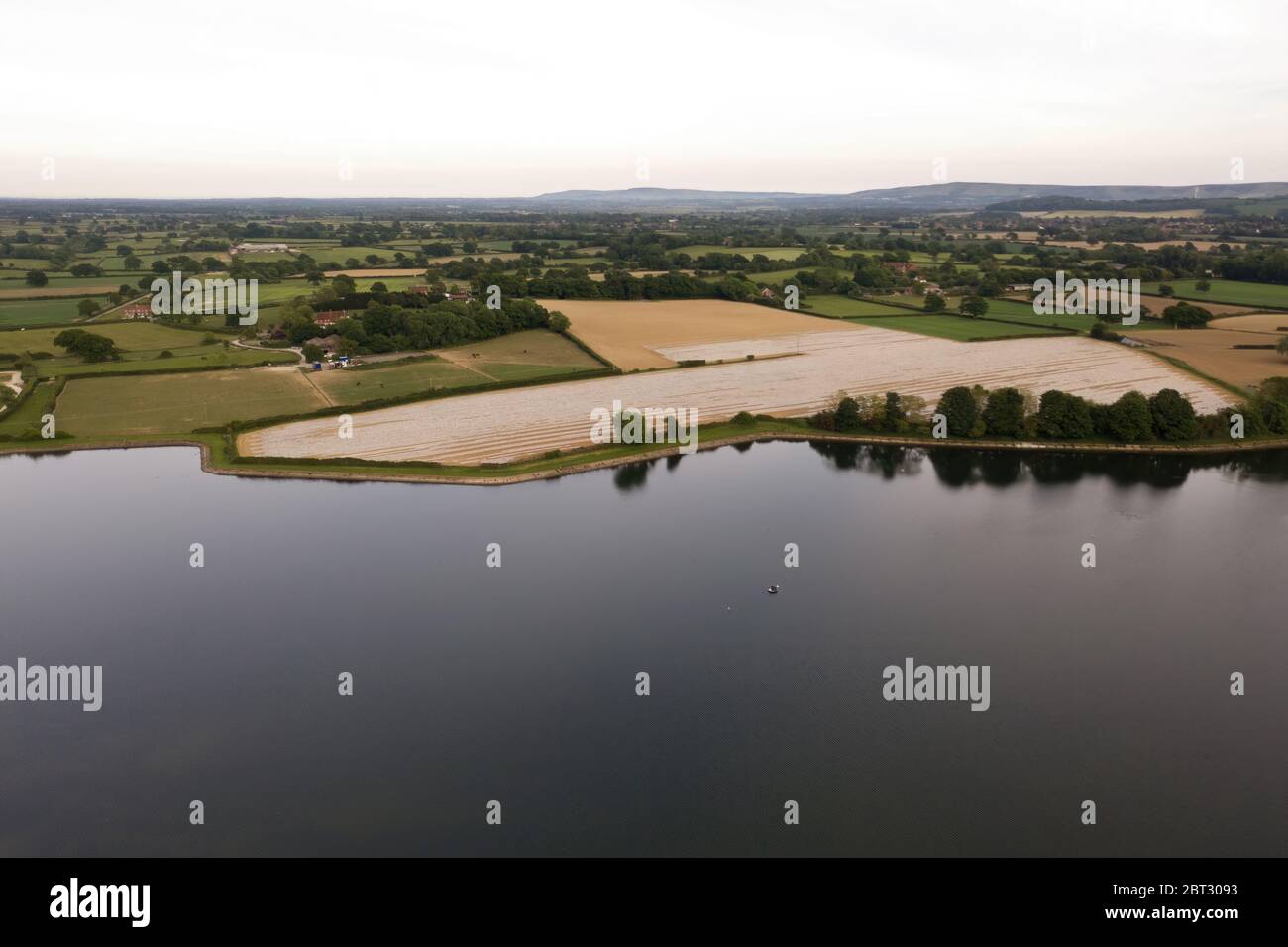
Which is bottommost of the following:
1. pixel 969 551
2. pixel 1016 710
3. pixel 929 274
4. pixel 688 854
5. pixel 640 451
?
pixel 688 854

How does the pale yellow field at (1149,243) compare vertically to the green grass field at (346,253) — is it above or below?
above

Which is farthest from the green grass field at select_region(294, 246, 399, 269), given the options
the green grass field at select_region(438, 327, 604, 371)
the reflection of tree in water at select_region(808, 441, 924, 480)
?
the reflection of tree in water at select_region(808, 441, 924, 480)

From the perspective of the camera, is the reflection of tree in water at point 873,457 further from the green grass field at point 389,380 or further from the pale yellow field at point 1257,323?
the pale yellow field at point 1257,323

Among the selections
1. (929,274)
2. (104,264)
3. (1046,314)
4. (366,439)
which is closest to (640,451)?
(366,439)

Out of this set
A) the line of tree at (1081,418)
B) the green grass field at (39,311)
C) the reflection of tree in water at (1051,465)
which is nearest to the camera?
the reflection of tree in water at (1051,465)

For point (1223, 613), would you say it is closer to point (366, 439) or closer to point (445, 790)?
point (445, 790)

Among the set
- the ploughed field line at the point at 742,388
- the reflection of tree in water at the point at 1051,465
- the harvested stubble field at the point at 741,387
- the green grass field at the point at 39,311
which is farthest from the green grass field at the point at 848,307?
the green grass field at the point at 39,311
